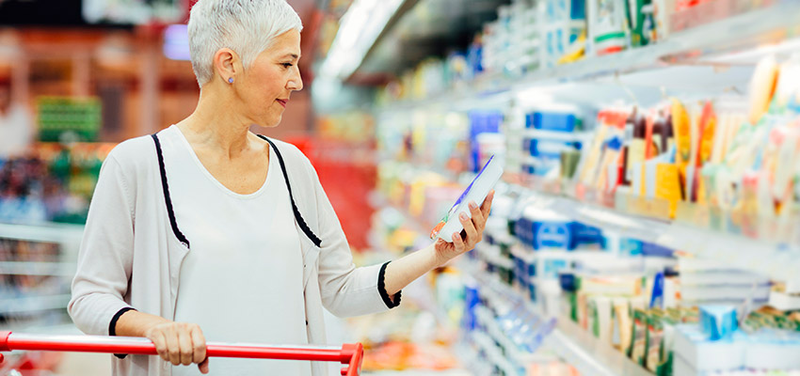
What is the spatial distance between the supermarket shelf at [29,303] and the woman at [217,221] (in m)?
4.17

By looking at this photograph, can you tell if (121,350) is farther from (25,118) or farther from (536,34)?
(25,118)

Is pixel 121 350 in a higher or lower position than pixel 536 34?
lower

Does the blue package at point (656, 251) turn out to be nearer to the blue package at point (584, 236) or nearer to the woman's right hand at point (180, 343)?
the blue package at point (584, 236)

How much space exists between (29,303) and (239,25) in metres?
4.50

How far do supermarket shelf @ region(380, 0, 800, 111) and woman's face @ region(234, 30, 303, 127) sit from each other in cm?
70

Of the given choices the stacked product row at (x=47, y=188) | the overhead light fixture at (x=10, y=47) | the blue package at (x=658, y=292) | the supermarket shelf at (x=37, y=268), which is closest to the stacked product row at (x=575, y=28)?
the blue package at (x=658, y=292)

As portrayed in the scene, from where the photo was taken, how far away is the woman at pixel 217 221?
1487mm

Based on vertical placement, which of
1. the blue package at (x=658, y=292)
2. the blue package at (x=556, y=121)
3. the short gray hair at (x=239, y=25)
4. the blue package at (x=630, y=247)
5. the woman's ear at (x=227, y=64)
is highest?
the short gray hair at (x=239, y=25)

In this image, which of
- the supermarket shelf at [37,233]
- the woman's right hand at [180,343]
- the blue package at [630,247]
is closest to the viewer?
the woman's right hand at [180,343]

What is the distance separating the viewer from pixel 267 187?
1.63 metres

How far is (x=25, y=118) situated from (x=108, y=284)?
10.4 metres

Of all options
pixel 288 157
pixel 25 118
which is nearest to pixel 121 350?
pixel 288 157

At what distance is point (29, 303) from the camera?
5285 mm

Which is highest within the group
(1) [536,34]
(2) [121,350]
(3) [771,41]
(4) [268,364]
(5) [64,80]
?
(5) [64,80]
